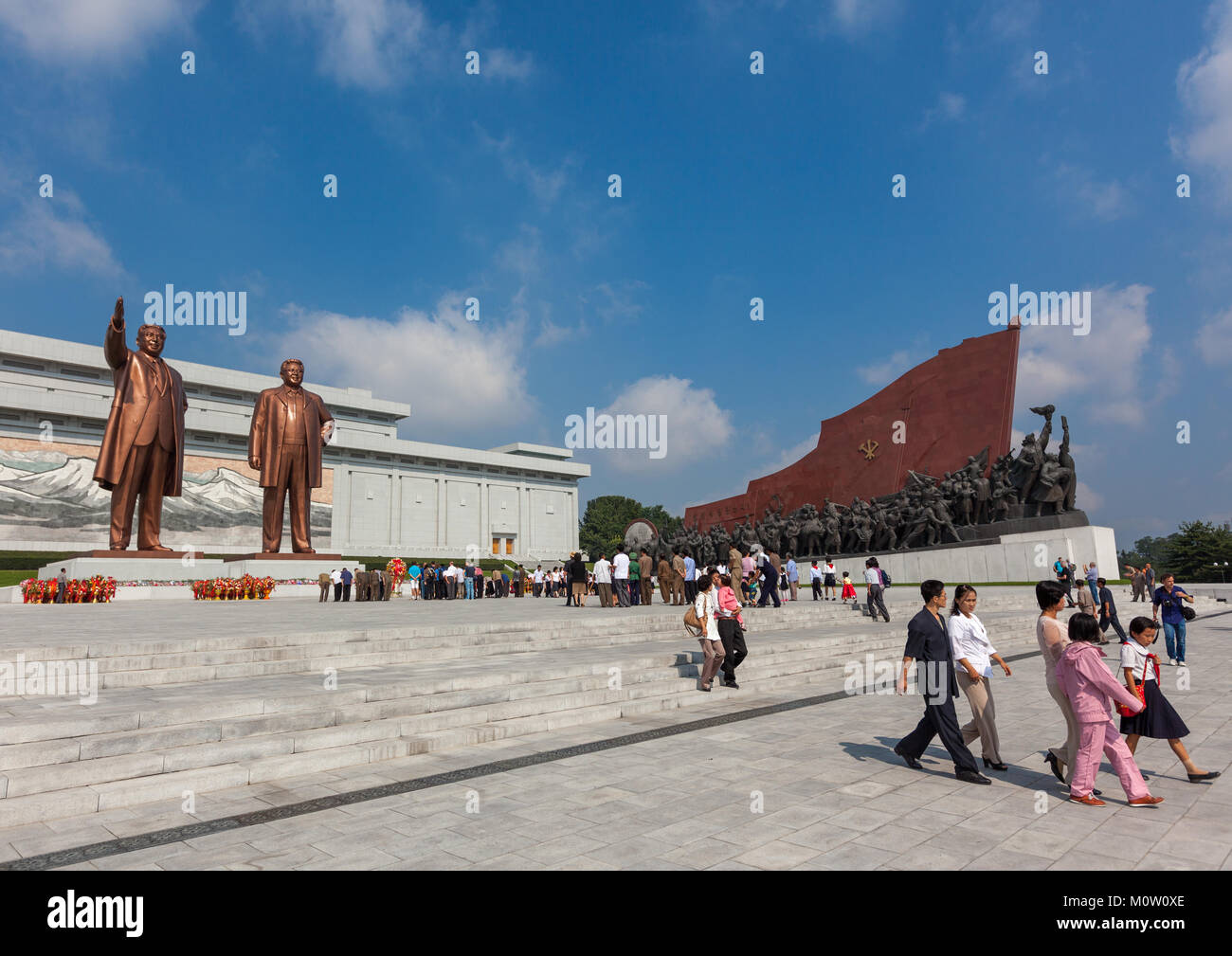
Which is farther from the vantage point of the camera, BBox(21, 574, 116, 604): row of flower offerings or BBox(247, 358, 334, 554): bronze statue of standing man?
BBox(247, 358, 334, 554): bronze statue of standing man

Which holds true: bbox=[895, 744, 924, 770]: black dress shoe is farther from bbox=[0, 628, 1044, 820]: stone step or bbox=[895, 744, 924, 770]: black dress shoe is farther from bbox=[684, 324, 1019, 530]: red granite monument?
bbox=[684, 324, 1019, 530]: red granite monument

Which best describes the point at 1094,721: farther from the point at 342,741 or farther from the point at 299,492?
the point at 299,492

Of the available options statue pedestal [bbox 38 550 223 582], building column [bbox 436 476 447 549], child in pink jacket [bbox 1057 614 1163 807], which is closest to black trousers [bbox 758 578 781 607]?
child in pink jacket [bbox 1057 614 1163 807]

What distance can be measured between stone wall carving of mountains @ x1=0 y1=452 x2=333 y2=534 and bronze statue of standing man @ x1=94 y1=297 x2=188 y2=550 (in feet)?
60.4

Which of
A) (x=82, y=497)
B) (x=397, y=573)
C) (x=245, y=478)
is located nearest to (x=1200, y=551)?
(x=397, y=573)

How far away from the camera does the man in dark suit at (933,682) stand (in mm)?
4312

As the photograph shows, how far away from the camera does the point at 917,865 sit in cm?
292

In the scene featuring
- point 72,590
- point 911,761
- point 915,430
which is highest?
point 915,430

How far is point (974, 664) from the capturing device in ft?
14.4

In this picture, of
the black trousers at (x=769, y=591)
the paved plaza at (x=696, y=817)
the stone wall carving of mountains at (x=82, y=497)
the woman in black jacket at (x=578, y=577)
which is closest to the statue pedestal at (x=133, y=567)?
the woman in black jacket at (x=578, y=577)

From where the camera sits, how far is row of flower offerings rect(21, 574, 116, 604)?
14703 millimetres

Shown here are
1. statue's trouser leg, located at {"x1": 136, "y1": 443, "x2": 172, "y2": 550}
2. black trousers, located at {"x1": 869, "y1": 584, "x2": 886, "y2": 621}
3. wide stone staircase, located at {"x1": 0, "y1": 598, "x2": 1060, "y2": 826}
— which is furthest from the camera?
statue's trouser leg, located at {"x1": 136, "y1": 443, "x2": 172, "y2": 550}

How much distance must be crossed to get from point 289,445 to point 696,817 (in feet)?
55.4
